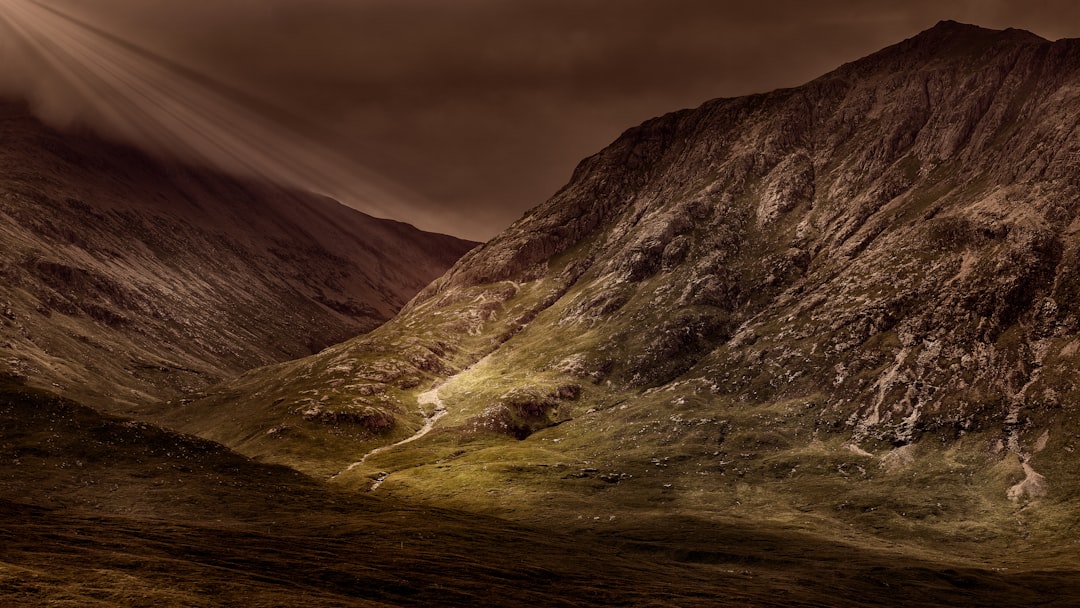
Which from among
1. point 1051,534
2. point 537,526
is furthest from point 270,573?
point 1051,534

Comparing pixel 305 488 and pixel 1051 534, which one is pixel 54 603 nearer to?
pixel 305 488

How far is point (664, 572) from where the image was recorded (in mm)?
141250

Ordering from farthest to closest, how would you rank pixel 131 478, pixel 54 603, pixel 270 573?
pixel 131 478
pixel 270 573
pixel 54 603

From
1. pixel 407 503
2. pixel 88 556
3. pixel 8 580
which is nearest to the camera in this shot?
pixel 8 580

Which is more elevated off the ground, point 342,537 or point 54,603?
point 54,603

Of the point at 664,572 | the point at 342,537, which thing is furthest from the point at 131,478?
the point at 664,572

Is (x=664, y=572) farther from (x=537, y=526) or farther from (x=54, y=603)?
(x=54, y=603)

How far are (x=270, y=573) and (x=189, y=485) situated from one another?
219 feet

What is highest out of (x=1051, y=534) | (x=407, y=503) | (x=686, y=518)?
(x=1051, y=534)

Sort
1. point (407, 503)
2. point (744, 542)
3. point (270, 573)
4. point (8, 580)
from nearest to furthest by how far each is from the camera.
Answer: point (8, 580), point (270, 573), point (744, 542), point (407, 503)

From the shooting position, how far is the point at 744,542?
555ft

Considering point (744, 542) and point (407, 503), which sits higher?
point (744, 542)

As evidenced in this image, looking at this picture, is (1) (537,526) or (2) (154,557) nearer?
(2) (154,557)

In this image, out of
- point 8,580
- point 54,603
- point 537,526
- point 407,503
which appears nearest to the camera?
point 54,603
